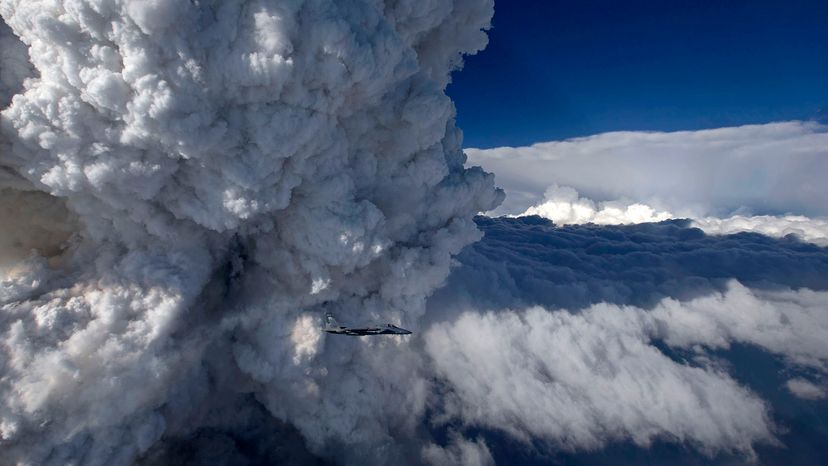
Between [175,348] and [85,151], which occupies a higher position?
[85,151]

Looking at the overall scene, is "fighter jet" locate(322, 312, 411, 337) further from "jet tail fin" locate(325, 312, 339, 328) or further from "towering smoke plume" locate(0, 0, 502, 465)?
"towering smoke plume" locate(0, 0, 502, 465)

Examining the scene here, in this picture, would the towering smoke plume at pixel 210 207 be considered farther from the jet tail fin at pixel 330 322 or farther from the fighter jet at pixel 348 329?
the fighter jet at pixel 348 329

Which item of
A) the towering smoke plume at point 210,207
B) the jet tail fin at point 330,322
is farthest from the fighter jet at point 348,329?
the towering smoke plume at point 210,207

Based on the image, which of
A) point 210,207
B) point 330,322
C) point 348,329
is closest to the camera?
point 210,207

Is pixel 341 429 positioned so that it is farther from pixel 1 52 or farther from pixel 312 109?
pixel 1 52

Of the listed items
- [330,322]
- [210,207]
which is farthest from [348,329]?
[210,207]

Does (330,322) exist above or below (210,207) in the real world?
below

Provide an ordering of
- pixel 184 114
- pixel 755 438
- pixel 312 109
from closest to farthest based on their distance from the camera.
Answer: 1. pixel 184 114
2. pixel 312 109
3. pixel 755 438

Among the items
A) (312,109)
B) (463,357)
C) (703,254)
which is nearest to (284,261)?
(312,109)

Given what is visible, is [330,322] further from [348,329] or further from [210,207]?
[210,207]
